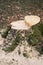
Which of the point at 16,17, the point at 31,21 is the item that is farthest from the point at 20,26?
the point at 16,17

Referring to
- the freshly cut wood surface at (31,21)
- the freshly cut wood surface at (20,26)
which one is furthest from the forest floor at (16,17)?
the freshly cut wood surface at (31,21)

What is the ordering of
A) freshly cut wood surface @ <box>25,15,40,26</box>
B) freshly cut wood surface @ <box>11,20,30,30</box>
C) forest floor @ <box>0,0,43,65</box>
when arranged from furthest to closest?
1. freshly cut wood surface @ <box>25,15,40,26</box>
2. freshly cut wood surface @ <box>11,20,30,30</box>
3. forest floor @ <box>0,0,43,65</box>

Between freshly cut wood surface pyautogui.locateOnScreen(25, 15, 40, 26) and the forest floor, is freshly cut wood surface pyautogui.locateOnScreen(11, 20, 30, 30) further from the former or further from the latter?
the forest floor

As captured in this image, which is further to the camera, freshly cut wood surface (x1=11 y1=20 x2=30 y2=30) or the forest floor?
freshly cut wood surface (x1=11 y1=20 x2=30 y2=30)

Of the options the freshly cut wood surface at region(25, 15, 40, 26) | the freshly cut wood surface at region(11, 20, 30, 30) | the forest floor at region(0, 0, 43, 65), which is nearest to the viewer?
the forest floor at region(0, 0, 43, 65)

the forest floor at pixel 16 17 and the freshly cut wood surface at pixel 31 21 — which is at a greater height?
the freshly cut wood surface at pixel 31 21

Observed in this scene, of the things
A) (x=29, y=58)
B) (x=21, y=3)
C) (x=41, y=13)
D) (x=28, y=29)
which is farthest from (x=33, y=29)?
(x=21, y=3)

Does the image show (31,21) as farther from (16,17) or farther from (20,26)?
(16,17)

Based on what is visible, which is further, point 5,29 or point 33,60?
point 5,29

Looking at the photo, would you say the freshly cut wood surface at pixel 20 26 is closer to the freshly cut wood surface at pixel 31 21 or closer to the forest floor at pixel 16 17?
the freshly cut wood surface at pixel 31 21

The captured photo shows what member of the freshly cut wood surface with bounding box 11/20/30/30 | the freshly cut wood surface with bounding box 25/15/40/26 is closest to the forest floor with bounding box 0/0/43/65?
the freshly cut wood surface with bounding box 11/20/30/30

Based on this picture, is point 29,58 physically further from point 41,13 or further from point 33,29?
point 41,13
